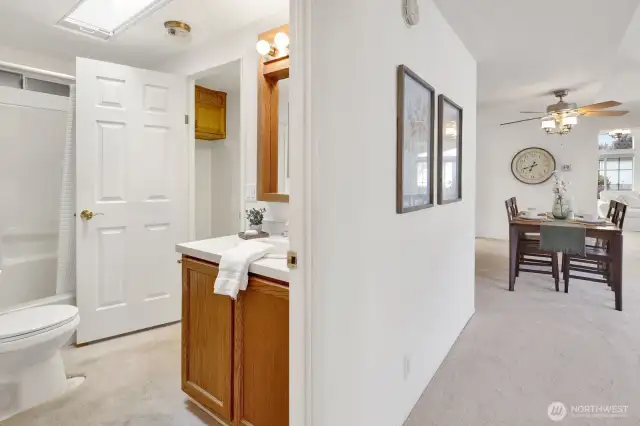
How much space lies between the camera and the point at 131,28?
257cm

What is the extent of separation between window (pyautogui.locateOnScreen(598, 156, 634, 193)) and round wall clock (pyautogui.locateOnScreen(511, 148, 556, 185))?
6.26 meters

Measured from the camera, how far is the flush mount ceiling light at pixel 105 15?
2232 mm

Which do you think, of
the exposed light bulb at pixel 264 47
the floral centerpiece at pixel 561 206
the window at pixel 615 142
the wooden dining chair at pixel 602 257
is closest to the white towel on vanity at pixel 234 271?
the exposed light bulb at pixel 264 47

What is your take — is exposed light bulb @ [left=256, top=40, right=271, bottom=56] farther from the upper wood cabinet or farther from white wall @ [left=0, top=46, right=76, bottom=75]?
white wall @ [left=0, top=46, right=76, bottom=75]

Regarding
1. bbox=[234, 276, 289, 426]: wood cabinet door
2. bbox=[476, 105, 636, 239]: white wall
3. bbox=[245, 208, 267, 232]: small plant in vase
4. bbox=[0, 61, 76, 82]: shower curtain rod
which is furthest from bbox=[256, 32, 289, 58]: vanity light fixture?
bbox=[476, 105, 636, 239]: white wall

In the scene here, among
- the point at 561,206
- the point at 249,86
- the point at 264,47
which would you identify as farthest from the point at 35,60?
the point at 561,206

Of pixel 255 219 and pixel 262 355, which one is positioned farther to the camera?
pixel 255 219

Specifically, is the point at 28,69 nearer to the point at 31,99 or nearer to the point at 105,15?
the point at 31,99

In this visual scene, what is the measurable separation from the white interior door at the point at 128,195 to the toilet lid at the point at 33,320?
523 millimetres

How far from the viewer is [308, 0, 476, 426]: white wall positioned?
1208mm

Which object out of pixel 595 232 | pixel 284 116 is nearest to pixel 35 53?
pixel 284 116

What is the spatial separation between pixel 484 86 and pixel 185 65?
128 inches

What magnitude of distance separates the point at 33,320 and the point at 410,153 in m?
2.19

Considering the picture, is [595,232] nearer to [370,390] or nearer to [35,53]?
[370,390]
